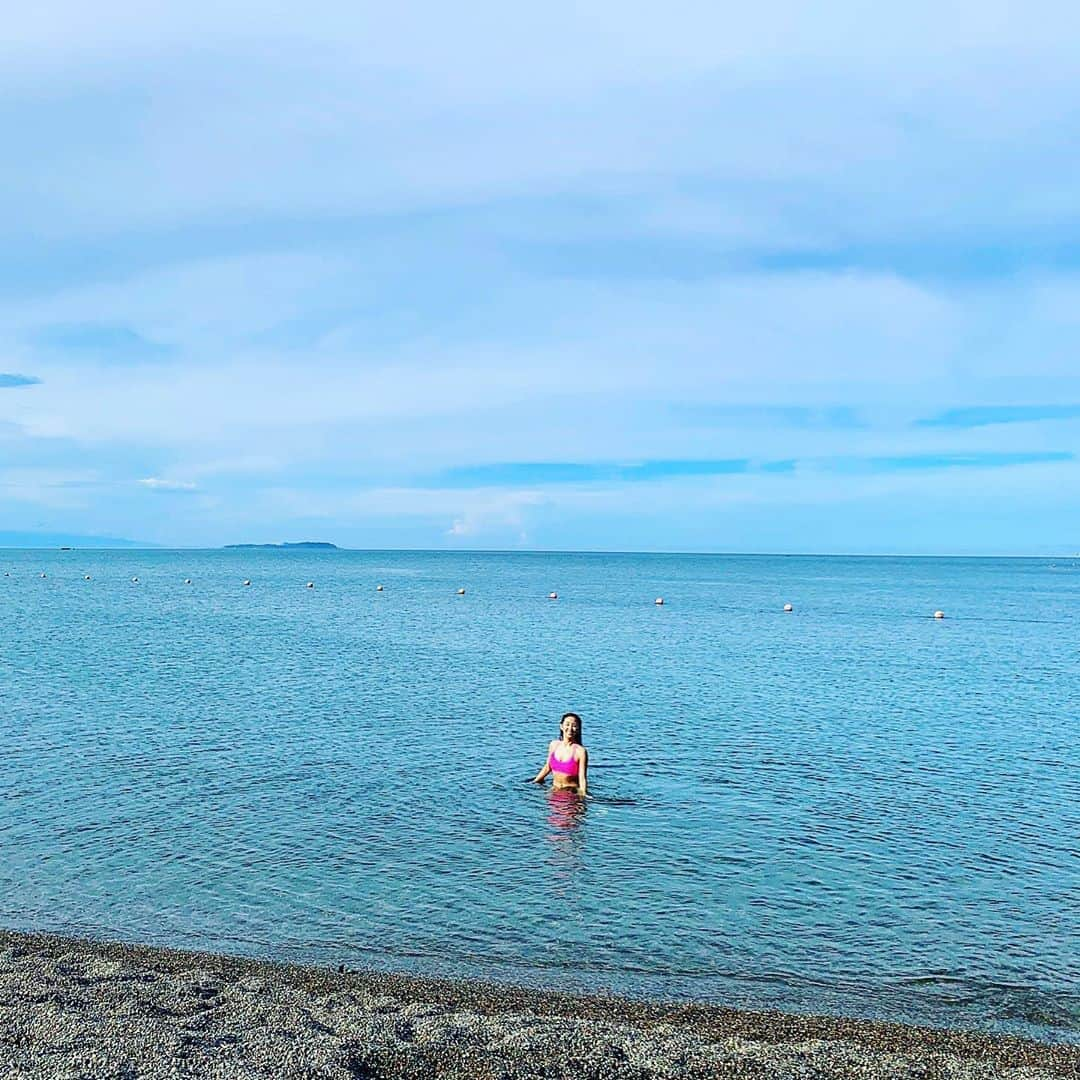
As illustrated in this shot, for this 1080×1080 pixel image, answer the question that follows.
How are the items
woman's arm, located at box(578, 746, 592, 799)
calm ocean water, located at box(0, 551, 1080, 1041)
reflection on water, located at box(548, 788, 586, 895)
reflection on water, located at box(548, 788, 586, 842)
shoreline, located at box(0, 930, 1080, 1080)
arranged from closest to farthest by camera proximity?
1. shoreline, located at box(0, 930, 1080, 1080)
2. calm ocean water, located at box(0, 551, 1080, 1041)
3. reflection on water, located at box(548, 788, 586, 895)
4. reflection on water, located at box(548, 788, 586, 842)
5. woman's arm, located at box(578, 746, 592, 799)

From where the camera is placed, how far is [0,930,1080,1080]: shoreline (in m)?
10.0

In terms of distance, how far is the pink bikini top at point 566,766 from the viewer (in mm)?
23028

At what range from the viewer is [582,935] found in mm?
15344

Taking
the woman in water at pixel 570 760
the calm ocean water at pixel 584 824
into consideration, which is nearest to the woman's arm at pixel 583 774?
the woman in water at pixel 570 760

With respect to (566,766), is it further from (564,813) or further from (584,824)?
(584,824)

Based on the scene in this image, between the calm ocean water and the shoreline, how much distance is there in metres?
1.05

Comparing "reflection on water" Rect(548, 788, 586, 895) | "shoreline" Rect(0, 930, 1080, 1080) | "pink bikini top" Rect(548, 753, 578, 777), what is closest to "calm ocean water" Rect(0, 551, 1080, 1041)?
"reflection on water" Rect(548, 788, 586, 895)

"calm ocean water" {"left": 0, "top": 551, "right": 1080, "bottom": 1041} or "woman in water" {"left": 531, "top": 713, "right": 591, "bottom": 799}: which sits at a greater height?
"woman in water" {"left": 531, "top": 713, "right": 591, "bottom": 799}

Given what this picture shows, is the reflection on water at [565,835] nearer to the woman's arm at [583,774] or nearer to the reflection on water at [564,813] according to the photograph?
the reflection on water at [564,813]

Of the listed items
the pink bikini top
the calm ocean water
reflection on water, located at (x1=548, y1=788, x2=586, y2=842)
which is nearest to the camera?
the calm ocean water

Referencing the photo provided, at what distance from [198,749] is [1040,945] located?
20.9 meters

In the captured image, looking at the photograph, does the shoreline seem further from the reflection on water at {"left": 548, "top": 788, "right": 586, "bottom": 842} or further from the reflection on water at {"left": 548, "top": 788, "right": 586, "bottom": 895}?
the reflection on water at {"left": 548, "top": 788, "right": 586, "bottom": 842}

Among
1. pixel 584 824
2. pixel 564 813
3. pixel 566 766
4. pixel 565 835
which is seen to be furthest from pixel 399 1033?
pixel 566 766

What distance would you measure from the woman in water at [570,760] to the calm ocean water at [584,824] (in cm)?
59
